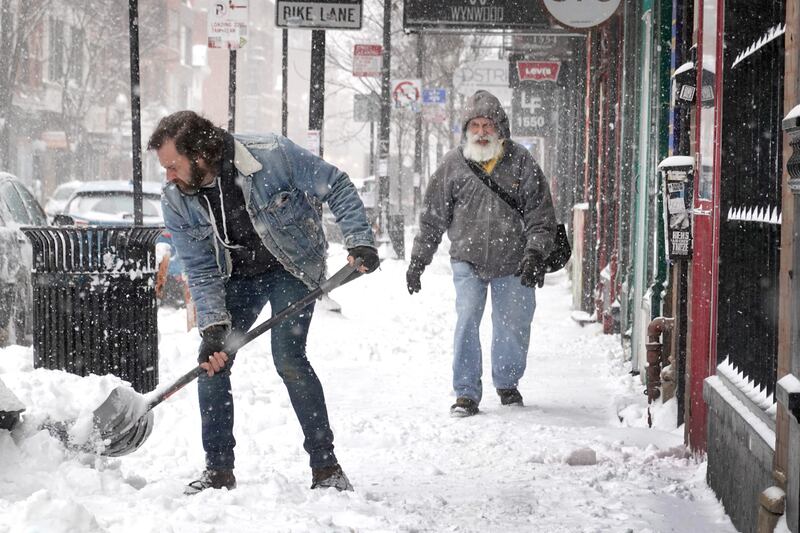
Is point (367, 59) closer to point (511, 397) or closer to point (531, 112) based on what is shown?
point (531, 112)

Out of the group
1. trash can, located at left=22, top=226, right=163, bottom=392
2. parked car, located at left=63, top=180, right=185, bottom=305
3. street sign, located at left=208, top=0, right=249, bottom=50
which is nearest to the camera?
trash can, located at left=22, top=226, right=163, bottom=392

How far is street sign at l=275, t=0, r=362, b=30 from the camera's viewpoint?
1195 centimetres

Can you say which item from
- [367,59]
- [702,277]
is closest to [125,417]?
[702,277]

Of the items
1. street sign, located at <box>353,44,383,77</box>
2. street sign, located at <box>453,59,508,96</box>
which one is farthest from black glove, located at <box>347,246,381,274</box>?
street sign, located at <box>453,59,508,96</box>

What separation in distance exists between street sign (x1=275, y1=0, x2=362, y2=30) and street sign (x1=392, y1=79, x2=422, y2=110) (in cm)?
1173

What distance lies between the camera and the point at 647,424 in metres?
6.59

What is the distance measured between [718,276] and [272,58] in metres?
101

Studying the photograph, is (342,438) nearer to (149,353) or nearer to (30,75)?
(149,353)

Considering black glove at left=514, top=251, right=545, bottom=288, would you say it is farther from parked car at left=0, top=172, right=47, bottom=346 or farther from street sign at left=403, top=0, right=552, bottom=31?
street sign at left=403, top=0, right=552, bottom=31

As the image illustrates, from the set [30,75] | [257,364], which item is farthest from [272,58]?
[257,364]

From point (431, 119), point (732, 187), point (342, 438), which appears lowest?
point (342, 438)

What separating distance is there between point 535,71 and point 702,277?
14171mm

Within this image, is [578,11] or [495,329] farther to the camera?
[578,11]

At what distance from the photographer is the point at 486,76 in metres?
23.2
